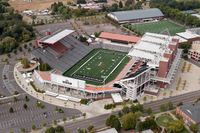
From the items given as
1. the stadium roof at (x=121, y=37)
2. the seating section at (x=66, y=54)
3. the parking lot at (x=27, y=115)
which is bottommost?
the parking lot at (x=27, y=115)

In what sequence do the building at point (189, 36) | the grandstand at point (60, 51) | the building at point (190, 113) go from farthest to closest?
the building at point (189, 36) < the grandstand at point (60, 51) < the building at point (190, 113)

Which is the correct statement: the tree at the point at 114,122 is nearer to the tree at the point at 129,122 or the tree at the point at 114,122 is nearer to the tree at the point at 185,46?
the tree at the point at 129,122

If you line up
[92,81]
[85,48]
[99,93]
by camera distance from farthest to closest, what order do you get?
[85,48] < [92,81] < [99,93]

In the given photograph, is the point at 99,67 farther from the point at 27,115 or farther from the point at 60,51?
the point at 27,115

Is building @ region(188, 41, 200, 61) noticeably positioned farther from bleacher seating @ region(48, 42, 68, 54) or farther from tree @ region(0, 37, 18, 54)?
tree @ region(0, 37, 18, 54)

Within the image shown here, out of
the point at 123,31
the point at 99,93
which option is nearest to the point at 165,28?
the point at 123,31

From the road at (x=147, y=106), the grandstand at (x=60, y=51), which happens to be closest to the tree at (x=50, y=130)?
the road at (x=147, y=106)

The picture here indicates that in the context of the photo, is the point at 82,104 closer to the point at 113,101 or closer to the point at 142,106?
the point at 113,101
